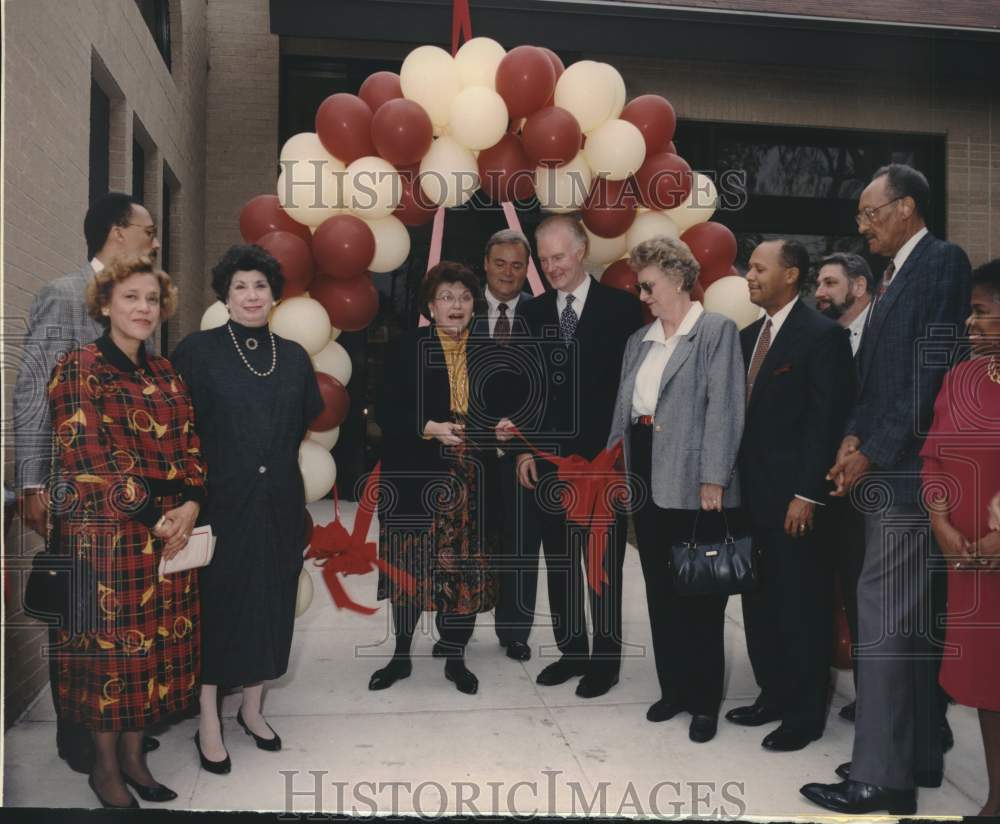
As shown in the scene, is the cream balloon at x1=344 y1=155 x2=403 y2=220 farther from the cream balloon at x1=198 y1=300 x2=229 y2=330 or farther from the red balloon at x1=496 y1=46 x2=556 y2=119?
the cream balloon at x1=198 y1=300 x2=229 y2=330

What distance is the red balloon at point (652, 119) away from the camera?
3453 mm

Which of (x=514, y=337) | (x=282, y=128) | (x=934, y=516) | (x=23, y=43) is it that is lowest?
(x=934, y=516)

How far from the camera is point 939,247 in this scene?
245 centimetres

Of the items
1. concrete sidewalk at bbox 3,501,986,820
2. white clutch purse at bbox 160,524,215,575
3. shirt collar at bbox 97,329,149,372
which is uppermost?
shirt collar at bbox 97,329,149,372

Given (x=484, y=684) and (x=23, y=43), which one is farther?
(x=484, y=684)

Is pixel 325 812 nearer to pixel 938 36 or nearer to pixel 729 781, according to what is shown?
pixel 729 781

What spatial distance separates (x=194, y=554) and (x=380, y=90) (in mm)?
1962

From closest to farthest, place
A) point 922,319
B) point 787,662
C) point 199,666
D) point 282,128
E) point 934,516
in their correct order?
1. point 934,516
2. point 922,319
3. point 199,666
4. point 787,662
5. point 282,128

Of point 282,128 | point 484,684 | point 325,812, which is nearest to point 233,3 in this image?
point 282,128

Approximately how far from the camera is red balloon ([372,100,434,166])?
123 inches

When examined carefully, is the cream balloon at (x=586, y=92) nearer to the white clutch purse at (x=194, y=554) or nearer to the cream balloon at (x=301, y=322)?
the cream balloon at (x=301, y=322)

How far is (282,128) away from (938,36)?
5.61 metres

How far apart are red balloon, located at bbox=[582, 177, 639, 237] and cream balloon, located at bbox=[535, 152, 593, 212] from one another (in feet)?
0.24

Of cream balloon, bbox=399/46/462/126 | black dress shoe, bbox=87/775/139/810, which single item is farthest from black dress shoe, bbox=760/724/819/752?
cream balloon, bbox=399/46/462/126
